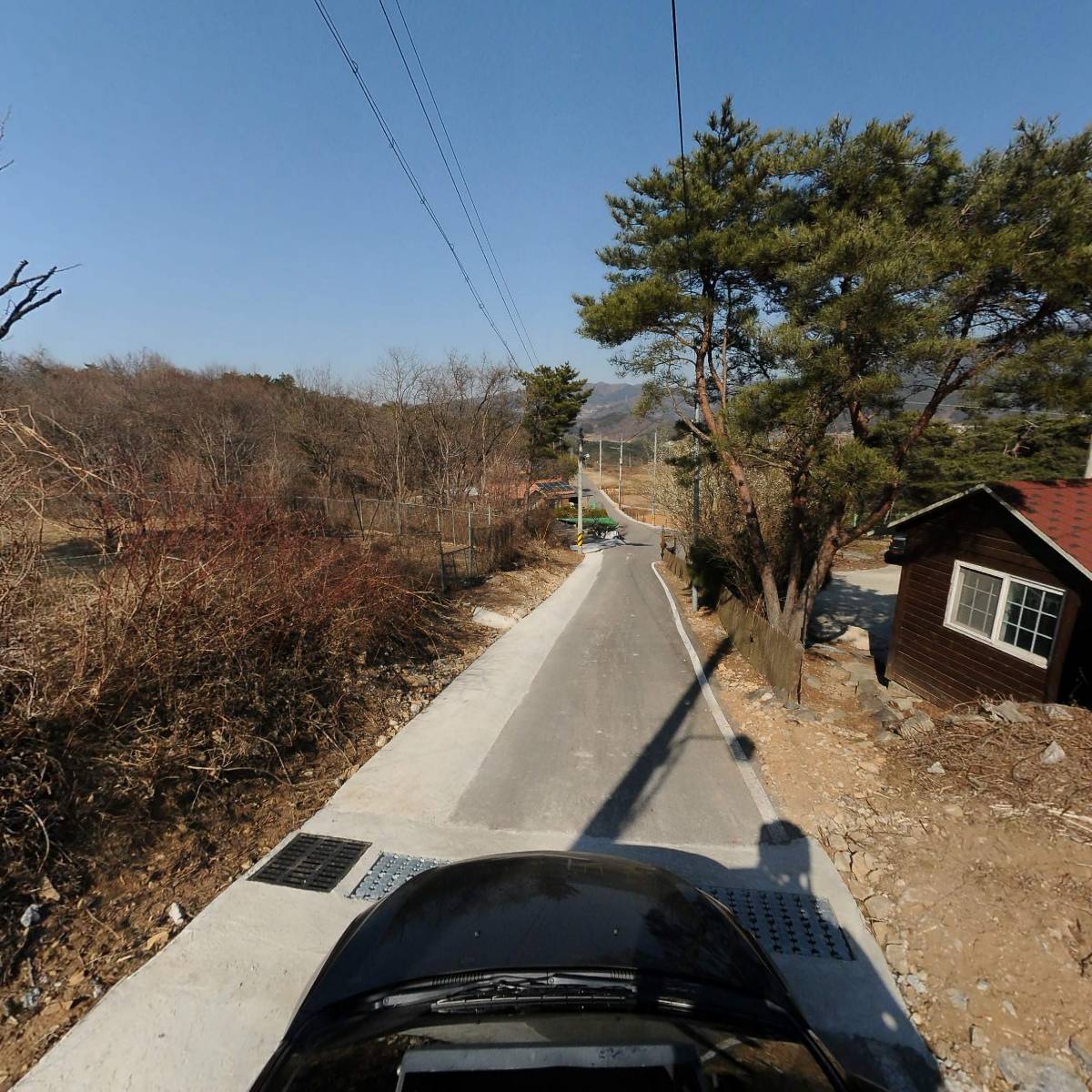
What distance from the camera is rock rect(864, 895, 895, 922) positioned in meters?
3.88

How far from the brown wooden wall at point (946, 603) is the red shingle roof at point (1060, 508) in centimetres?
21

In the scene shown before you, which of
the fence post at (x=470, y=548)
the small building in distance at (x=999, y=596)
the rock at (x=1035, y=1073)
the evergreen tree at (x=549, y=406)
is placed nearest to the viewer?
the rock at (x=1035, y=1073)

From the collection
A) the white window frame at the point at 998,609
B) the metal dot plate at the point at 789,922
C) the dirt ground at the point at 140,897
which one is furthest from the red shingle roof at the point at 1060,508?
the dirt ground at the point at 140,897

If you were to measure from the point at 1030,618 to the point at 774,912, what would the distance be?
709 cm

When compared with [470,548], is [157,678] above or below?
above

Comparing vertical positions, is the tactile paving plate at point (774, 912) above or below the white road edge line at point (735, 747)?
above

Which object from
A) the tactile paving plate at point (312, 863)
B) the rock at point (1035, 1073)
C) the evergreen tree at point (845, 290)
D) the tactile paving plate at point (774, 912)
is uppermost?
the evergreen tree at point (845, 290)

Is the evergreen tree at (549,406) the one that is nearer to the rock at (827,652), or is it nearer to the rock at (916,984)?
the rock at (827,652)

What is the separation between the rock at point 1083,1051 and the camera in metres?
2.80

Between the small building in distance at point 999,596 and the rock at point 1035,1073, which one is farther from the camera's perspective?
the small building in distance at point 999,596

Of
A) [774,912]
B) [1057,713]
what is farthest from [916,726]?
[774,912]

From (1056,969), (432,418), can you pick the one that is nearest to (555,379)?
(432,418)

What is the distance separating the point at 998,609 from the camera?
8.59 m

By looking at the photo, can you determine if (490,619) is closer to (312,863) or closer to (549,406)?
(312,863)
